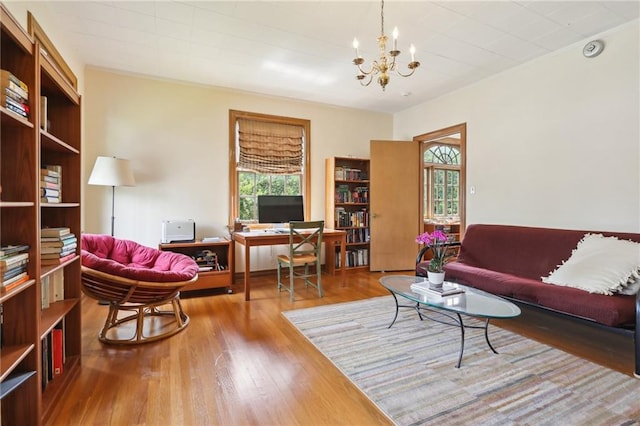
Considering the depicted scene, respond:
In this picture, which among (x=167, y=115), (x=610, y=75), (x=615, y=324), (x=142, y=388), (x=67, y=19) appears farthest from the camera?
(x=167, y=115)

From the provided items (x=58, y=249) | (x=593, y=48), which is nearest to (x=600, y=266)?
Answer: (x=593, y=48)

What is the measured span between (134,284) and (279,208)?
214 cm

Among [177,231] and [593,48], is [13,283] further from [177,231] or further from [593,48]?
[593,48]

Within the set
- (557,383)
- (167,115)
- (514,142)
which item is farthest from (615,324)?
(167,115)

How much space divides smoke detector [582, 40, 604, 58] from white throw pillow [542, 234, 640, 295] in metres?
1.70

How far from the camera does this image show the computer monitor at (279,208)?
156 inches

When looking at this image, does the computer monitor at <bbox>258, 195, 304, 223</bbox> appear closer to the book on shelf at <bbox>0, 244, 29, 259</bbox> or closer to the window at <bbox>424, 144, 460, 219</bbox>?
the book on shelf at <bbox>0, 244, 29, 259</bbox>

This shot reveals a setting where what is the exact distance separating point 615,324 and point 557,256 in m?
0.93

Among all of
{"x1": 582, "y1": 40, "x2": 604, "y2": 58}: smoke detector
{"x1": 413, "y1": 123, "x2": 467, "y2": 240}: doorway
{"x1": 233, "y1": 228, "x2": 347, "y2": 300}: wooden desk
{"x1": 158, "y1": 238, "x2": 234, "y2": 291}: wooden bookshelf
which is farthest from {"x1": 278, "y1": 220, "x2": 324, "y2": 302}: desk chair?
{"x1": 413, "y1": 123, "x2": 467, "y2": 240}: doorway

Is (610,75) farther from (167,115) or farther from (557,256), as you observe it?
(167,115)

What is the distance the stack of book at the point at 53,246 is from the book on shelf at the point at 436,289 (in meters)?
2.30

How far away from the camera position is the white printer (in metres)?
3.43

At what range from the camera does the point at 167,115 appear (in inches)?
151

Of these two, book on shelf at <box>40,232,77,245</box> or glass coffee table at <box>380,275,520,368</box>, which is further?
glass coffee table at <box>380,275,520,368</box>
